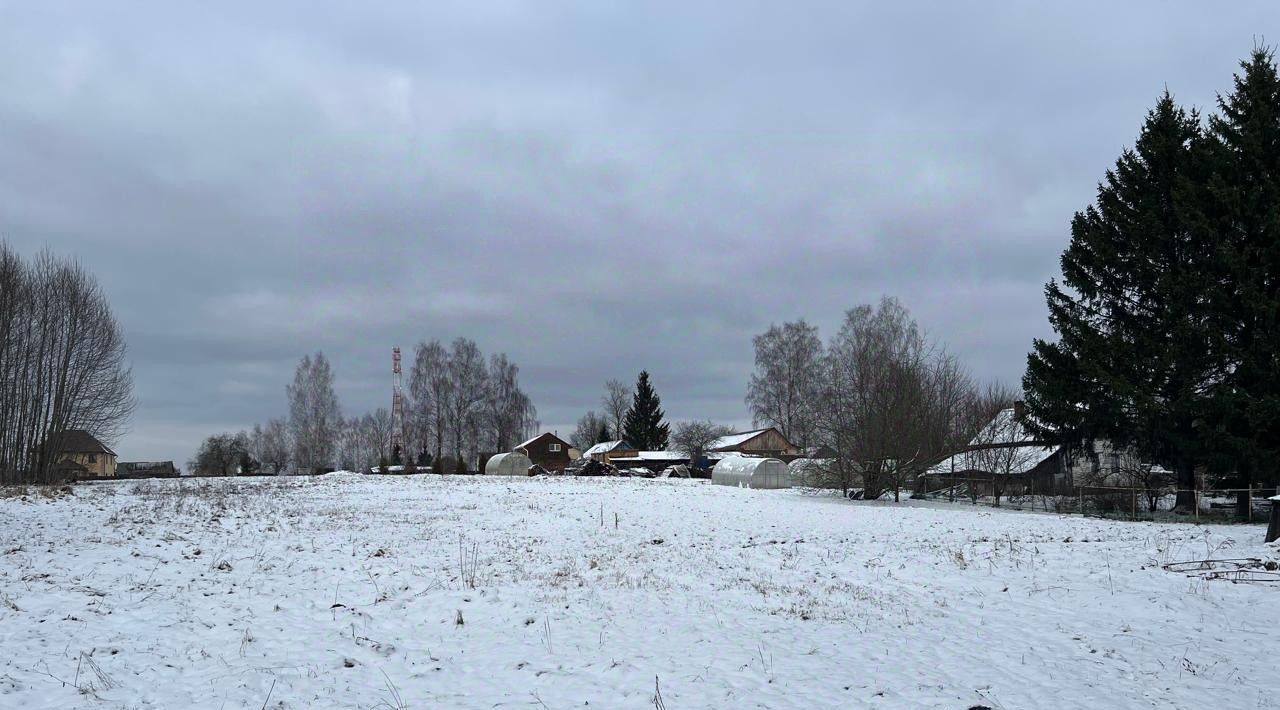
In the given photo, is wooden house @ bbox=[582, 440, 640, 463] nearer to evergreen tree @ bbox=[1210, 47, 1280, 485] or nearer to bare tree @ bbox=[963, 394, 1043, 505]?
bare tree @ bbox=[963, 394, 1043, 505]

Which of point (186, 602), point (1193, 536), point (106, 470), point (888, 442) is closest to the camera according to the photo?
point (186, 602)

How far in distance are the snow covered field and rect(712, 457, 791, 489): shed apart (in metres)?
32.1

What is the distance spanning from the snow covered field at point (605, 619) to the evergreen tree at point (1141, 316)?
979cm

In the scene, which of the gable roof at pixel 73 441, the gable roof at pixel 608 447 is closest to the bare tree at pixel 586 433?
the gable roof at pixel 608 447

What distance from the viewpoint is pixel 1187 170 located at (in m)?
27.7

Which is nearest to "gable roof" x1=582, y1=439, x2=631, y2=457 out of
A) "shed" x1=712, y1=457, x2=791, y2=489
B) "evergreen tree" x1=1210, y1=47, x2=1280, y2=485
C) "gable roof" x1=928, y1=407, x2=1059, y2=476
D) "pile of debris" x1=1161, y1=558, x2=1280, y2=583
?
"shed" x1=712, y1=457, x2=791, y2=489

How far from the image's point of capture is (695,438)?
102 metres

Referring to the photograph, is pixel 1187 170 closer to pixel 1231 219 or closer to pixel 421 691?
pixel 1231 219

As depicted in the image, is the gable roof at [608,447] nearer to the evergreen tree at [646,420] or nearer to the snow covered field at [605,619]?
the evergreen tree at [646,420]

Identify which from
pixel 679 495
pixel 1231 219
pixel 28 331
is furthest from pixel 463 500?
pixel 1231 219

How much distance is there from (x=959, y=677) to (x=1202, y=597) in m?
5.48

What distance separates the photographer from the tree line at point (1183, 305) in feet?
82.8

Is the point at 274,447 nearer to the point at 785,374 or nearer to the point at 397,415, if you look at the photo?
the point at 397,415

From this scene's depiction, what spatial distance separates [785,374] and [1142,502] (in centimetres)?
4432
